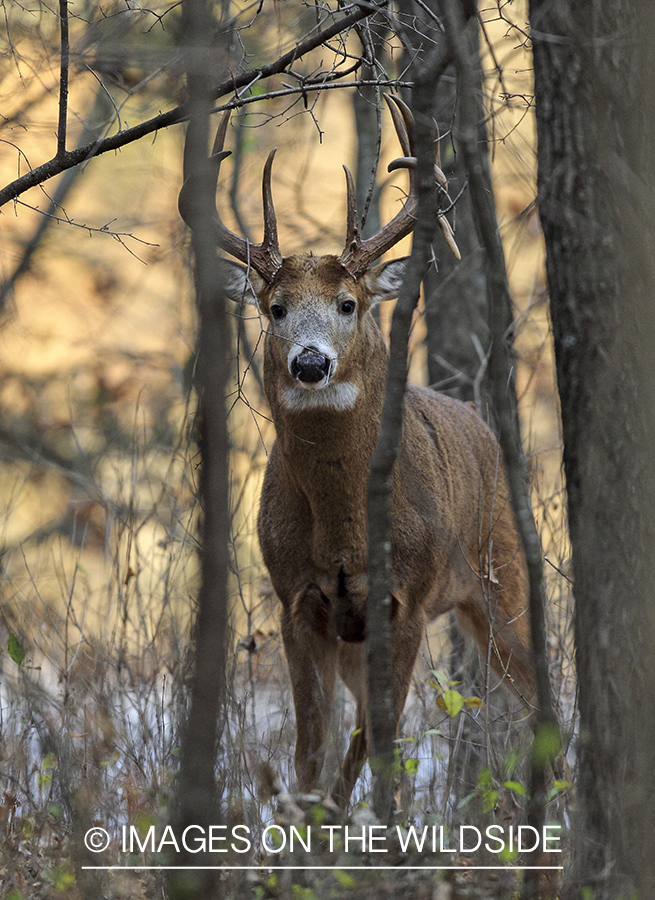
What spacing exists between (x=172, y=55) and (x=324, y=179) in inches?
384

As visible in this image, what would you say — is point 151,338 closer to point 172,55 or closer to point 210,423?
point 172,55

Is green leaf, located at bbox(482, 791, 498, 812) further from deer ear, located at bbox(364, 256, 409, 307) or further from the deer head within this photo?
deer ear, located at bbox(364, 256, 409, 307)

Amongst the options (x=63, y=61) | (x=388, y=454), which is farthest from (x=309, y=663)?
(x=63, y=61)

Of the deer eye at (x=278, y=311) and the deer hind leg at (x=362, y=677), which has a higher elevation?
the deer eye at (x=278, y=311)

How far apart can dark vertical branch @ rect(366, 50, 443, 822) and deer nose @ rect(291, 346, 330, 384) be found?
1538 mm

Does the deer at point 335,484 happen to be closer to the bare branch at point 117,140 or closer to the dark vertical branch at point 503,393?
the bare branch at point 117,140

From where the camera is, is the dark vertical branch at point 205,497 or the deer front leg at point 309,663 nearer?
the dark vertical branch at point 205,497

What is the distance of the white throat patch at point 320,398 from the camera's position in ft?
16.7

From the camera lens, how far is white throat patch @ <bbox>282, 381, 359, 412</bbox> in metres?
5.10

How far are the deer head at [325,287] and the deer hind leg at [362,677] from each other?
1.15 m

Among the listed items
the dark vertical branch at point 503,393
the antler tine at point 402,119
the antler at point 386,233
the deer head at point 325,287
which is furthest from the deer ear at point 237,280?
the dark vertical branch at point 503,393

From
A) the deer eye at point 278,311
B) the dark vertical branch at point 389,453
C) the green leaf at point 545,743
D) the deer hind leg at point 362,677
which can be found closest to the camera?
the green leaf at point 545,743

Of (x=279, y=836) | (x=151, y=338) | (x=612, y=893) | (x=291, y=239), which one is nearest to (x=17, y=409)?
(x=151, y=338)

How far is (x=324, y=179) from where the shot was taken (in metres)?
12.7
